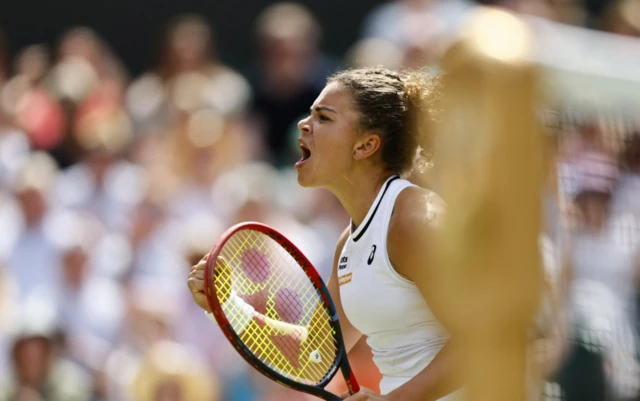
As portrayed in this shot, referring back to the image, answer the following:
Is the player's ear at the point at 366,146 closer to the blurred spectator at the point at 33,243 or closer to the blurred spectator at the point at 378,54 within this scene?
the blurred spectator at the point at 378,54

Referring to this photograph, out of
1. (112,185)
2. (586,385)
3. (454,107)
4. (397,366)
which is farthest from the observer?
(112,185)

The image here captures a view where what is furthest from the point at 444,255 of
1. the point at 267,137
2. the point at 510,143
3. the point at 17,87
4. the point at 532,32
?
the point at 17,87

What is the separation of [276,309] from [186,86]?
4.73m

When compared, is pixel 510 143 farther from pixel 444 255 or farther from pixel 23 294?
pixel 23 294

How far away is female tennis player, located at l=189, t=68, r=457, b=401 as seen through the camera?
3.12 m

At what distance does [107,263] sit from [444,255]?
5.30 metres

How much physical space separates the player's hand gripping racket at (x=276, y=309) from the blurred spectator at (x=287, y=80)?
407 centimetres

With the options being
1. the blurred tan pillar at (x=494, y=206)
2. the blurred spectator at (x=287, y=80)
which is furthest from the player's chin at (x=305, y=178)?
the blurred spectator at (x=287, y=80)

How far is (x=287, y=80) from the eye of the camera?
7.66 m

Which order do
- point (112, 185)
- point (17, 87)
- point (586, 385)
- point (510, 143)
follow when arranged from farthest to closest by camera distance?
point (17, 87), point (112, 185), point (586, 385), point (510, 143)

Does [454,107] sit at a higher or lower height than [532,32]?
lower

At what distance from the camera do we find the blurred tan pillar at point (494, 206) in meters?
1.77

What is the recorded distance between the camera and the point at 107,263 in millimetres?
6914

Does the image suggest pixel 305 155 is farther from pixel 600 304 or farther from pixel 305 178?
pixel 600 304
